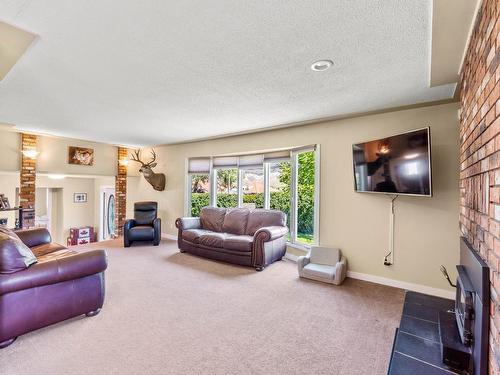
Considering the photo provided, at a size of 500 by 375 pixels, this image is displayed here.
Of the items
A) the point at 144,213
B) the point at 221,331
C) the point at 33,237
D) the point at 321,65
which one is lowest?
the point at 221,331

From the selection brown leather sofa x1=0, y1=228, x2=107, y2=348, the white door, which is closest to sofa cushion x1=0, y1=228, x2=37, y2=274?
brown leather sofa x1=0, y1=228, x2=107, y2=348

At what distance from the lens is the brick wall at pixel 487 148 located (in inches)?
45.1

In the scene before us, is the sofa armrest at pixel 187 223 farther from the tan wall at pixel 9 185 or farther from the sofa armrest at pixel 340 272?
the tan wall at pixel 9 185

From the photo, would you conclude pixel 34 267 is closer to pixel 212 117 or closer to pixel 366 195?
pixel 212 117

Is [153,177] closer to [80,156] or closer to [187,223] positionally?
[80,156]

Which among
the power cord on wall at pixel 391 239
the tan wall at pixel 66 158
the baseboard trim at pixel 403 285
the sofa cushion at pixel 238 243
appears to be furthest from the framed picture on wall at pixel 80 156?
the power cord on wall at pixel 391 239

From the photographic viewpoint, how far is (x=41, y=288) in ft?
7.10

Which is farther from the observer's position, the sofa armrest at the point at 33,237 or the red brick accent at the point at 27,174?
the red brick accent at the point at 27,174

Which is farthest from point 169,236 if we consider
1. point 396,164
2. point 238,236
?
point 396,164

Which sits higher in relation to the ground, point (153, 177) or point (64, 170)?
point (64, 170)

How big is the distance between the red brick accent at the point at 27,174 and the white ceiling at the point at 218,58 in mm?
1551

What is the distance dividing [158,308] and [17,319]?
3.74 feet

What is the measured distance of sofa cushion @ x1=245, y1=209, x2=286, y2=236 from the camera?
4.43m

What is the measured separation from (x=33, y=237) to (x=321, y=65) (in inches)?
170
